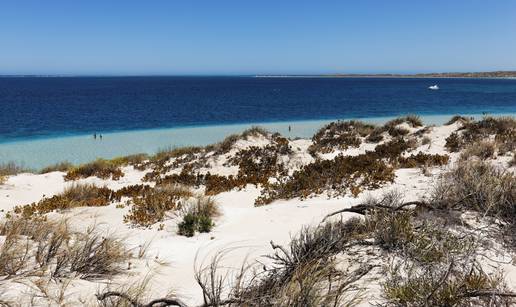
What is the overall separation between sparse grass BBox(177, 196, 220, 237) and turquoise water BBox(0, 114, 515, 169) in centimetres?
1527

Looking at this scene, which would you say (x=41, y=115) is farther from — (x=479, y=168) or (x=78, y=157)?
(x=479, y=168)

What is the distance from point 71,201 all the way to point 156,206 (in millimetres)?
2777

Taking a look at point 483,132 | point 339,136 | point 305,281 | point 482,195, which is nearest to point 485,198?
point 482,195

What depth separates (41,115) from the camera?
42.0 meters

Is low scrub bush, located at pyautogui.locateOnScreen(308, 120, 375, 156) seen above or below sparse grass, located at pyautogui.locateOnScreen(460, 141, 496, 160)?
below

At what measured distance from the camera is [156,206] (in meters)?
7.70

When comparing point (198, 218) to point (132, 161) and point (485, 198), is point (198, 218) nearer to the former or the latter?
point (485, 198)

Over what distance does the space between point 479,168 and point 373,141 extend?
1010 centimetres

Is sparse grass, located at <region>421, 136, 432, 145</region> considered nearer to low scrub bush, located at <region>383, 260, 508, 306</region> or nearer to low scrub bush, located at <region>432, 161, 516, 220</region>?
low scrub bush, located at <region>432, 161, 516, 220</region>

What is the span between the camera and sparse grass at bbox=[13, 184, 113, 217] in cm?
835

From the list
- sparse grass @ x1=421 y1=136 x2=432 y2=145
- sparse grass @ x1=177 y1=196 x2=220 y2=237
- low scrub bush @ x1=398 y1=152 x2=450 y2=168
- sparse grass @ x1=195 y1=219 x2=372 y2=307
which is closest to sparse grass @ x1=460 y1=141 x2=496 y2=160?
low scrub bush @ x1=398 y1=152 x2=450 y2=168

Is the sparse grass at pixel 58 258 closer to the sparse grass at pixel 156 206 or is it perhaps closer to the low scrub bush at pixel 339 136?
the sparse grass at pixel 156 206

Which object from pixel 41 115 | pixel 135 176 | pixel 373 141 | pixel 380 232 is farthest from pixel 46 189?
pixel 41 115

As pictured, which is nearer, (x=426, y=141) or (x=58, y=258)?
(x=58, y=258)
